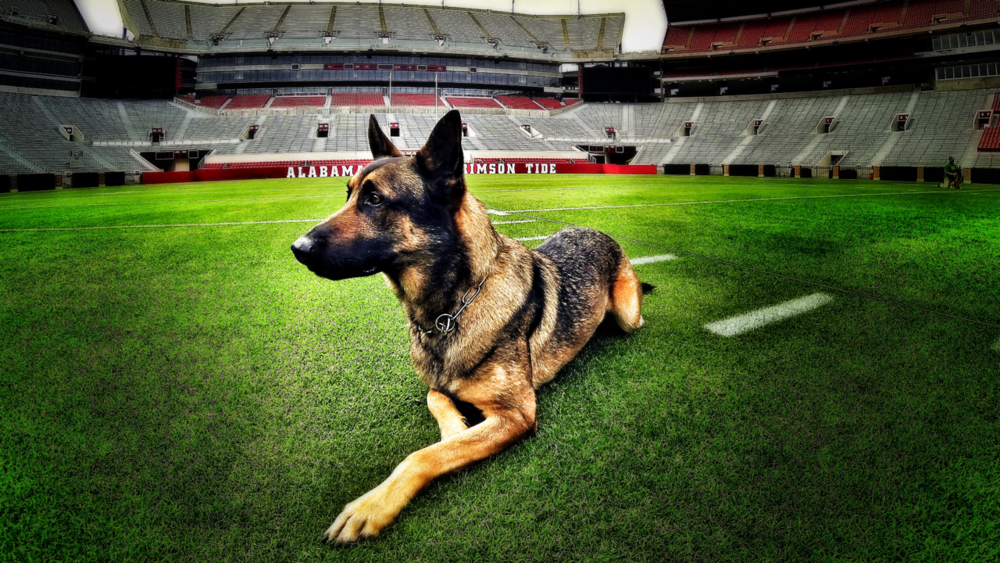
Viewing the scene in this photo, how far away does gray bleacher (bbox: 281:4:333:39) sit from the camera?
52.1 meters

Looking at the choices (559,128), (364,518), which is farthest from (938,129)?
(364,518)

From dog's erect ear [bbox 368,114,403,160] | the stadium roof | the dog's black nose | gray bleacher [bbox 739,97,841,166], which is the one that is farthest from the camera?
the stadium roof

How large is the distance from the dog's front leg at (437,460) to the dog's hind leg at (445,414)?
100 mm

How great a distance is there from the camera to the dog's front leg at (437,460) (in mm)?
1482

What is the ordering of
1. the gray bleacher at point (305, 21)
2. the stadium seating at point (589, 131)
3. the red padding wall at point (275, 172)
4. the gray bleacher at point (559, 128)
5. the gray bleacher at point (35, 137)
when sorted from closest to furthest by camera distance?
the red padding wall at point (275, 172)
the gray bleacher at point (35, 137)
the stadium seating at point (589, 131)
the gray bleacher at point (559, 128)
the gray bleacher at point (305, 21)

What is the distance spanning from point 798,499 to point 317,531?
156cm

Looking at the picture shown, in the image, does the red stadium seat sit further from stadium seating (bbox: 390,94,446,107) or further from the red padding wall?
the red padding wall

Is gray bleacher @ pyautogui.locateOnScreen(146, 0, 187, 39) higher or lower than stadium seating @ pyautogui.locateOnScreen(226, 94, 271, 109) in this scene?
higher

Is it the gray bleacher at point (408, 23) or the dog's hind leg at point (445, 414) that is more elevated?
the gray bleacher at point (408, 23)

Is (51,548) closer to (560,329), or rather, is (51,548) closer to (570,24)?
(560,329)

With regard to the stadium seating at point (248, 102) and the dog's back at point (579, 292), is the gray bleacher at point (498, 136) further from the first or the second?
the dog's back at point (579, 292)

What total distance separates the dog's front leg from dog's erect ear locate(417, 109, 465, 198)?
95cm

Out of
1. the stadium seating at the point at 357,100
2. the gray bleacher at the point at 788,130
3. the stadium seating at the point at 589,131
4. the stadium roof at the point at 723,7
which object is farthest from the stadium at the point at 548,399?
the stadium roof at the point at 723,7

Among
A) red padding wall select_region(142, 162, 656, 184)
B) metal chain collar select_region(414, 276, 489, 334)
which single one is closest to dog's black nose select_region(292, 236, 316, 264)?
metal chain collar select_region(414, 276, 489, 334)
